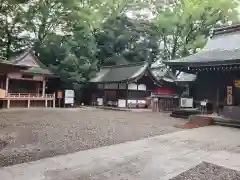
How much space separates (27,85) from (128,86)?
10272mm

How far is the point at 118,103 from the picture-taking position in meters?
24.7

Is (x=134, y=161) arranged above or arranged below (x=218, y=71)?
below

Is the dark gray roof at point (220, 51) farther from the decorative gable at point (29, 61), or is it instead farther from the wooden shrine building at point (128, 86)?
the decorative gable at point (29, 61)

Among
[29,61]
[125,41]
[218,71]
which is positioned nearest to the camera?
[218,71]

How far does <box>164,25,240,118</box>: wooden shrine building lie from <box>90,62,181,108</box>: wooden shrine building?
8.59m

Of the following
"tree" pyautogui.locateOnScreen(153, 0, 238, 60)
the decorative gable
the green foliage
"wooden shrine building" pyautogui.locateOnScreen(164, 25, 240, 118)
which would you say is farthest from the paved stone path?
"tree" pyautogui.locateOnScreen(153, 0, 238, 60)

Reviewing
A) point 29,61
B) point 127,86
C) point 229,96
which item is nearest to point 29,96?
point 29,61

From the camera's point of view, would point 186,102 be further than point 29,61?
No

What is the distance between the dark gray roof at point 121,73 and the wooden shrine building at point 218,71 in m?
8.13

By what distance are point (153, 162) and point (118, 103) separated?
62.0ft

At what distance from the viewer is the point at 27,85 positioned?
80.5 ft

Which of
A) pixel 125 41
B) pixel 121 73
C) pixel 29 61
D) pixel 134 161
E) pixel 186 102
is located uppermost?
→ pixel 125 41

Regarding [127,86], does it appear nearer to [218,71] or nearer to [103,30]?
[218,71]

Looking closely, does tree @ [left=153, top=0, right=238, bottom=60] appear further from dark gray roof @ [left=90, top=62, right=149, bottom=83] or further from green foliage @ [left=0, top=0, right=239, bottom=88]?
dark gray roof @ [left=90, top=62, right=149, bottom=83]
